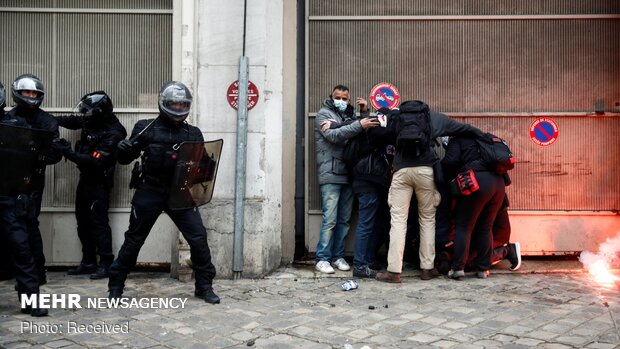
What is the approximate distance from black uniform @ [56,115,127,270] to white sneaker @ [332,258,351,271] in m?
2.63

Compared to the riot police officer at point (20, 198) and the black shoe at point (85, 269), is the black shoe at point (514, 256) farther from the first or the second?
the riot police officer at point (20, 198)

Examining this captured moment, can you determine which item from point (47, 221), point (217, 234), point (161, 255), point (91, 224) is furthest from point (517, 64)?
point (47, 221)

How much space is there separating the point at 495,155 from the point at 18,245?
15.8 feet

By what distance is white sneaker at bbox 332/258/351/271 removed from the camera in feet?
24.5

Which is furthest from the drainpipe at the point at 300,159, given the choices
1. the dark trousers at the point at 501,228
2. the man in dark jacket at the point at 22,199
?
the man in dark jacket at the point at 22,199

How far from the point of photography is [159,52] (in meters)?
7.86

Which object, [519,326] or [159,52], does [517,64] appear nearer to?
[519,326]

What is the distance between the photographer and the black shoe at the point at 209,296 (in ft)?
20.0

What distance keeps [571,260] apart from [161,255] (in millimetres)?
5077

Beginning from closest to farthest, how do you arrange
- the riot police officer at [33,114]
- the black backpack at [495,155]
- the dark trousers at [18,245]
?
the dark trousers at [18,245] < the riot police officer at [33,114] < the black backpack at [495,155]

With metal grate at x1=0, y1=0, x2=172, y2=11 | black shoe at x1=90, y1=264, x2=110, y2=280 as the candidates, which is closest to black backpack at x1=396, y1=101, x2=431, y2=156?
metal grate at x1=0, y1=0, x2=172, y2=11

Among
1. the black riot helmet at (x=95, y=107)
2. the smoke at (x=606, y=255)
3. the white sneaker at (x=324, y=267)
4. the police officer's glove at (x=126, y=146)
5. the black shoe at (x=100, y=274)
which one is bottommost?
the black shoe at (x=100, y=274)

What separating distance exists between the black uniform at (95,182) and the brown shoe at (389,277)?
3.13 meters

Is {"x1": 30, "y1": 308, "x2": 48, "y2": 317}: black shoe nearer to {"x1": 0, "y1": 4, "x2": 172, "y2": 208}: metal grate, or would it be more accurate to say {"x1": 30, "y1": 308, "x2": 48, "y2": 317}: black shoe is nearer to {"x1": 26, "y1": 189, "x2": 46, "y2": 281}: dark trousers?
{"x1": 26, "y1": 189, "x2": 46, "y2": 281}: dark trousers
